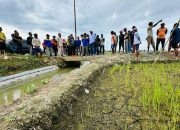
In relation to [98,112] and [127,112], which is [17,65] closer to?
[98,112]

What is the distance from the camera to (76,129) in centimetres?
317

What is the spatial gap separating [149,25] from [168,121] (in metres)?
11.4

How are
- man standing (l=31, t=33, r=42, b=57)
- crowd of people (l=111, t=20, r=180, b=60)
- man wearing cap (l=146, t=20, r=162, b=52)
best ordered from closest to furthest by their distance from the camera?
crowd of people (l=111, t=20, r=180, b=60), man wearing cap (l=146, t=20, r=162, b=52), man standing (l=31, t=33, r=42, b=57)

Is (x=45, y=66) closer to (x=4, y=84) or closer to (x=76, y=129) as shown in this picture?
(x=4, y=84)

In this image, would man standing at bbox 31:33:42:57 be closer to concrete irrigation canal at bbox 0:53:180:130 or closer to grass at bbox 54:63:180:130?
concrete irrigation canal at bbox 0:53:180:130

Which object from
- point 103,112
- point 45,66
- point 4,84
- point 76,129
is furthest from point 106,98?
point 45,66

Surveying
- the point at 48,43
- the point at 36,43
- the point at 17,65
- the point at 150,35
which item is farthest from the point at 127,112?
the point at 48,43

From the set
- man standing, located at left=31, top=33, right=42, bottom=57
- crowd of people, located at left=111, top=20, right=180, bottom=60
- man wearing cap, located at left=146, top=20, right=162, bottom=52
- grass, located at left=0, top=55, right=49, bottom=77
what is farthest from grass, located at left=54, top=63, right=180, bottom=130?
man standing, located at left=31, top=33, right=42, bottom=57

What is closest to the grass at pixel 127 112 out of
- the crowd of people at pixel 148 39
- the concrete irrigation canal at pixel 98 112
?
the concrete irrigation canal at pixel 98 112

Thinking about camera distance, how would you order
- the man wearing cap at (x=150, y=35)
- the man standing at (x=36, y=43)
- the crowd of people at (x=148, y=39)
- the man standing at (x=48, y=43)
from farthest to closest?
the man standing at (x=48, y=43) < the man standing at (x=36, y=43) < the man wearing cap at (x=150, y=35) < the crowd of people at (x=148, y=39)

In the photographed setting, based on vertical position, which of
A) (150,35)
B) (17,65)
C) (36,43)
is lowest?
(17,65)

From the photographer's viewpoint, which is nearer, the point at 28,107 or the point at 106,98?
the point at 28,107

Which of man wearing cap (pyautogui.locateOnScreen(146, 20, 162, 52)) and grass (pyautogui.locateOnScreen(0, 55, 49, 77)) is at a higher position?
man wearing cap (pyautogui.locateOnScreen(146, 20, 162, 52))

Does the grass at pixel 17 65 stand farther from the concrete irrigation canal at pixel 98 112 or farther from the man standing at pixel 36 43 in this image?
the concrete irrigation canal at pixel 98 112
